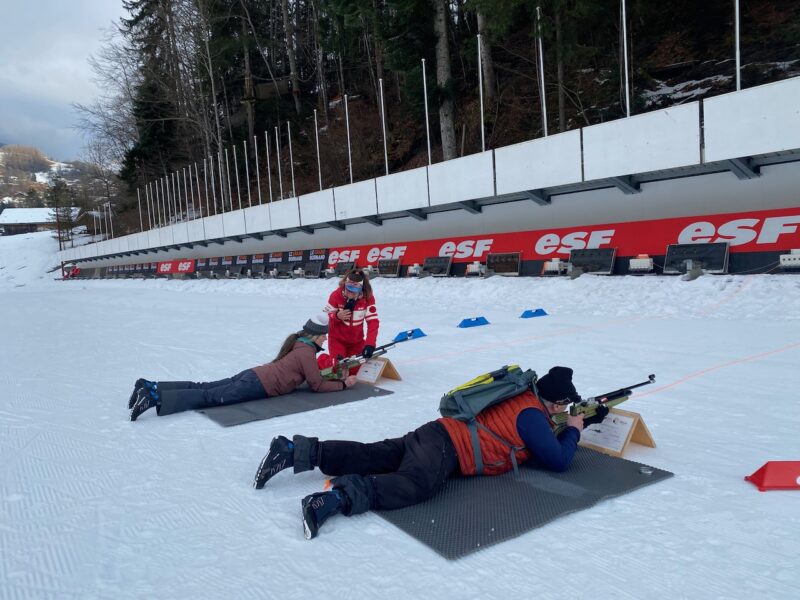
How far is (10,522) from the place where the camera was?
275cm

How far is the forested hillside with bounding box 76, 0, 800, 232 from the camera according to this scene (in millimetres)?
15797

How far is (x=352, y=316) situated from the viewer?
5.93 meters

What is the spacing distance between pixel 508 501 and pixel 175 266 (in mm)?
31025

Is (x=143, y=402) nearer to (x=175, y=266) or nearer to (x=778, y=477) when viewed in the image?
(x=778, y=477)

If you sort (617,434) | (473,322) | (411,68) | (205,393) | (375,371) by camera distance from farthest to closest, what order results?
(411,68)
(473,322)
(375,371)
(205,393)
(617,434)

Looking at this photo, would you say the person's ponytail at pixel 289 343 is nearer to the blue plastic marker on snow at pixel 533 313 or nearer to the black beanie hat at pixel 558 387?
the black beanie hat at pixel 558 387

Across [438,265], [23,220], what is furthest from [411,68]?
[23,220]

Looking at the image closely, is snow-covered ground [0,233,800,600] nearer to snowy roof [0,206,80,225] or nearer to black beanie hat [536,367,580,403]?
black beanie hat [536,367,580,403]

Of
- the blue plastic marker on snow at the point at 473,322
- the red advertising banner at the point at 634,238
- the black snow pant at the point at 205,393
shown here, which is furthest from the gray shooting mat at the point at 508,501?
the red advertising banner at the point at 634,238

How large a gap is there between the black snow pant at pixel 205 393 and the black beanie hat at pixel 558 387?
2.92 m

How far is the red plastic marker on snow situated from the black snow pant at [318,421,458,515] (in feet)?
5.18

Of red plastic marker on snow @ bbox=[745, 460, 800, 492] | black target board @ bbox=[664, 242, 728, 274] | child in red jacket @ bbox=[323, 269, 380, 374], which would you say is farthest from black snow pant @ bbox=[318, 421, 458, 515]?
black target board @ bbox=[664, 242, 728, 274]

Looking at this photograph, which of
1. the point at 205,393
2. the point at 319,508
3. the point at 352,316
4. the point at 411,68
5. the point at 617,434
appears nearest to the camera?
the point at 319,508

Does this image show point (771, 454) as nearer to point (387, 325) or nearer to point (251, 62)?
point (387, 325)
